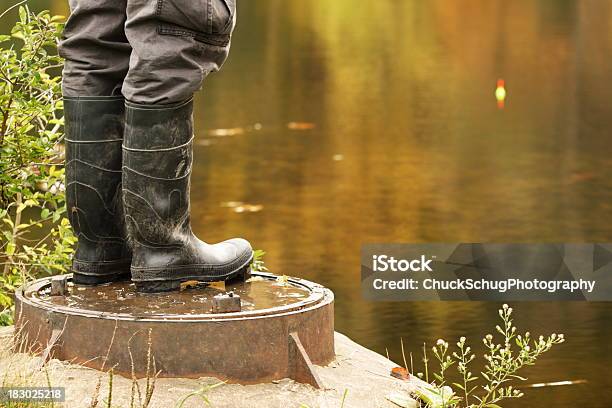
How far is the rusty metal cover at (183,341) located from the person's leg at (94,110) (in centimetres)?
48

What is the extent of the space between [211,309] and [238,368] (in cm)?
26

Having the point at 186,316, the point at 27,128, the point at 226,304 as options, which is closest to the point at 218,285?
the point at 226,304

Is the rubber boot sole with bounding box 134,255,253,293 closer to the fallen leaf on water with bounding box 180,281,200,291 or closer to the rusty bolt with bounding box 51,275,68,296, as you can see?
the fallen leaf on water with bounding box 180,281,200,291

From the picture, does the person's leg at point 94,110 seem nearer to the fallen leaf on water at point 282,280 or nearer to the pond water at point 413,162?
the fallen leaf on water at point 282,280

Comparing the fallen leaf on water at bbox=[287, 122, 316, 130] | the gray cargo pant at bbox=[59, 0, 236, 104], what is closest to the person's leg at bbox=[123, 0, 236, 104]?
the gray cargo pant at bbox=[59, 0, 236, 104]

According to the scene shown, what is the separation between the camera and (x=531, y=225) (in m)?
11.7

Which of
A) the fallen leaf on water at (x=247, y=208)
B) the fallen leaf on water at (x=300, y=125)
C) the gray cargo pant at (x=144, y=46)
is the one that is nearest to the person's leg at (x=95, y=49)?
the gray cargo pant at (x=144, y=46)

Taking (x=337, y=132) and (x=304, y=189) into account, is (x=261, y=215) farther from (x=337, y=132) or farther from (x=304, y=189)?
(x=337, y=132)

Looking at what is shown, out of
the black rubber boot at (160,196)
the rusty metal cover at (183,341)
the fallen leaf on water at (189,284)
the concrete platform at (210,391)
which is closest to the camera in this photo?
the concrete platform at (210,391)

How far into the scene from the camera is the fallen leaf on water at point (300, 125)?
55.1 feet

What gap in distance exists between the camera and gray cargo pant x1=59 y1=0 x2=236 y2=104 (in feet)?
18.0

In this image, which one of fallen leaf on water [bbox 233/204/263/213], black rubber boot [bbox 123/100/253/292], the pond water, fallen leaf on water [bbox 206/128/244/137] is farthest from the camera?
fallen leaf on water [bbox 206/128/244/137]

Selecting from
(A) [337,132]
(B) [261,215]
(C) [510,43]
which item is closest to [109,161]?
(B) [261,215]

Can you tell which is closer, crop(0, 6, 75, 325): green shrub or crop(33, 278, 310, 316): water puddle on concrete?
crop(33, 278, 310, 316): water puddle on concrete
